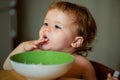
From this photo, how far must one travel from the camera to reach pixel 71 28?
1.17 m

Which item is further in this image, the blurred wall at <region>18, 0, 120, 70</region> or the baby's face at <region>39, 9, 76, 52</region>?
the blurred wall at <region>18, 0, 120, 70</region>

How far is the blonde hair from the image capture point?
1182 mm

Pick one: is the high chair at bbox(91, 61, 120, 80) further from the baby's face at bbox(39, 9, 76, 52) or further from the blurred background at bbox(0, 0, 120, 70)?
the blurred background at bbox(0, 0, 120, 70)

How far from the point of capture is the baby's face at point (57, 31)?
107 centimetres

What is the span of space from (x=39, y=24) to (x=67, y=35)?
1.58m

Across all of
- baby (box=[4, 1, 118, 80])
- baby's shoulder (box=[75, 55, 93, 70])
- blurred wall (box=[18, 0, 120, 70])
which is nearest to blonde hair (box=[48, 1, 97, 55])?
baby (box=[4, 1, 118, 80])

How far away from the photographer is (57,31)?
1102 millimetres

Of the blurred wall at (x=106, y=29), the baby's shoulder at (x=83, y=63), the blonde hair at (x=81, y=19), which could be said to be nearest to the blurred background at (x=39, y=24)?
the blurred wall at (x=106, y=29)

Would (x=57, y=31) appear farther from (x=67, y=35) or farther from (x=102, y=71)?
(x=102, y=71)

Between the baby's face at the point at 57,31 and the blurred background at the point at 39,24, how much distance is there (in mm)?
1258

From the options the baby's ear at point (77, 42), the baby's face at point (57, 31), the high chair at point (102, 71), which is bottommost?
the high chair at point (102, 71)

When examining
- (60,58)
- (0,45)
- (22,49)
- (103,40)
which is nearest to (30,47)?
(22,49)

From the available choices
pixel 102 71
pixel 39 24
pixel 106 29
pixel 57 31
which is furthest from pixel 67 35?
pixel 39 24

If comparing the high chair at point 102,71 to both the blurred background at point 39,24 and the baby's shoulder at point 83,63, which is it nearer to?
the baby's shoulder at point 83,63
